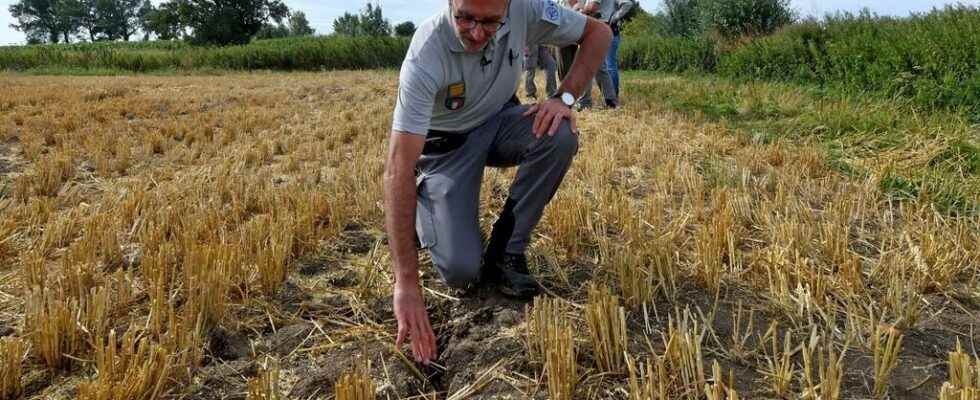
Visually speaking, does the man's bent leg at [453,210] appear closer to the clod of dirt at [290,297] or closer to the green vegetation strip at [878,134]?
the clod of dirt at [290,297]

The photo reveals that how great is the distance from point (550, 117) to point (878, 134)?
12.6ft

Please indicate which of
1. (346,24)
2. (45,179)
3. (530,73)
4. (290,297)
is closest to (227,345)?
(290,297)

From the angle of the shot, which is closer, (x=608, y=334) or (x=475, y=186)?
(x=608, y=334)

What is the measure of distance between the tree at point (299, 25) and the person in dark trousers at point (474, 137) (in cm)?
7377

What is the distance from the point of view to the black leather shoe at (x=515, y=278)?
2.36 m

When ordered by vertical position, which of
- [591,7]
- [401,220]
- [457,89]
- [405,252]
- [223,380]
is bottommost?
[223,380]

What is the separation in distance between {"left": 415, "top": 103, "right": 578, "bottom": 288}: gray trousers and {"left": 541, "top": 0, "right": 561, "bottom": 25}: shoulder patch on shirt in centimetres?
42

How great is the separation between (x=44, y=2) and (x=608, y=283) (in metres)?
95.7

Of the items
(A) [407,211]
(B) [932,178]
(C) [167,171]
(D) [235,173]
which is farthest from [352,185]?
(B) [932,178]

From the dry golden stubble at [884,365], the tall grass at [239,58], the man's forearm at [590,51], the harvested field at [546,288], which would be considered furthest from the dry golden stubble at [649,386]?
the tall grass at [239,58]

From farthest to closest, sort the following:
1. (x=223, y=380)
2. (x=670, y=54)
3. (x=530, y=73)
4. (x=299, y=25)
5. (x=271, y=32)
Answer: (x=299, y=25)
(x=271, y=32)
(x=670, y=54)
(x=530, y=73)
(x=223, y=380)

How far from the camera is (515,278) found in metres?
2.41

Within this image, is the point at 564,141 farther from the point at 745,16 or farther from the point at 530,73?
the point at 745,16

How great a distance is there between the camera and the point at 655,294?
93.5 inches
